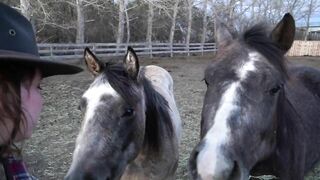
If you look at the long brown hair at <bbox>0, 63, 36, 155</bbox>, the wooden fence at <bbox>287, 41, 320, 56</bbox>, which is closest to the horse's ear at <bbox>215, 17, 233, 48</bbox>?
the long brown hair at <bbox>0, 63, 36, 155</bbox>

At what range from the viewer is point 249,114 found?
243cm

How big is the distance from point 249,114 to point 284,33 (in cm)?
77

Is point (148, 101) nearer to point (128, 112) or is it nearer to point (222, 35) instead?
point (128, 112)

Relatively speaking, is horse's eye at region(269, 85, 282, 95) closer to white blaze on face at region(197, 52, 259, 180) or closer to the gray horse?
white blaze on face at region(197, 52, 259, 180)

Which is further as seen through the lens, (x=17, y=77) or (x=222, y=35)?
(x=222, y=35)

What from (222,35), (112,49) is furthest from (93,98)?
(112,49)

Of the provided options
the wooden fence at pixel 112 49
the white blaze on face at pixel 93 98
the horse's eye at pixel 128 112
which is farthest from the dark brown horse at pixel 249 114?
the wooden fence at pixel 112 49

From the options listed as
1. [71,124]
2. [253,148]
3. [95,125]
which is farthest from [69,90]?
[253,148]

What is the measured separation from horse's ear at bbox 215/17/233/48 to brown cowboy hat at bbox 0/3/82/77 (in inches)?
70.9

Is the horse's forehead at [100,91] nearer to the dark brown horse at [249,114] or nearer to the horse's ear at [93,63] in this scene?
the horse's ear at [93,63]

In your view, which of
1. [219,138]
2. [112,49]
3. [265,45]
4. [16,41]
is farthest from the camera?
[112,49]

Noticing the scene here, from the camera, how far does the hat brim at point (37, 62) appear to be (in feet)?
4.23

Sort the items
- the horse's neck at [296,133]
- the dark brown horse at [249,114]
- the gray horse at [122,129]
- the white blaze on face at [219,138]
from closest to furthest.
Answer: the white blaze on face at [219,138]
the dark brown horse at [249,114]
the gray horse at [122,129]
the horse's neck at [296,133]

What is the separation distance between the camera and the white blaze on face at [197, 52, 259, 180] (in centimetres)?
219
